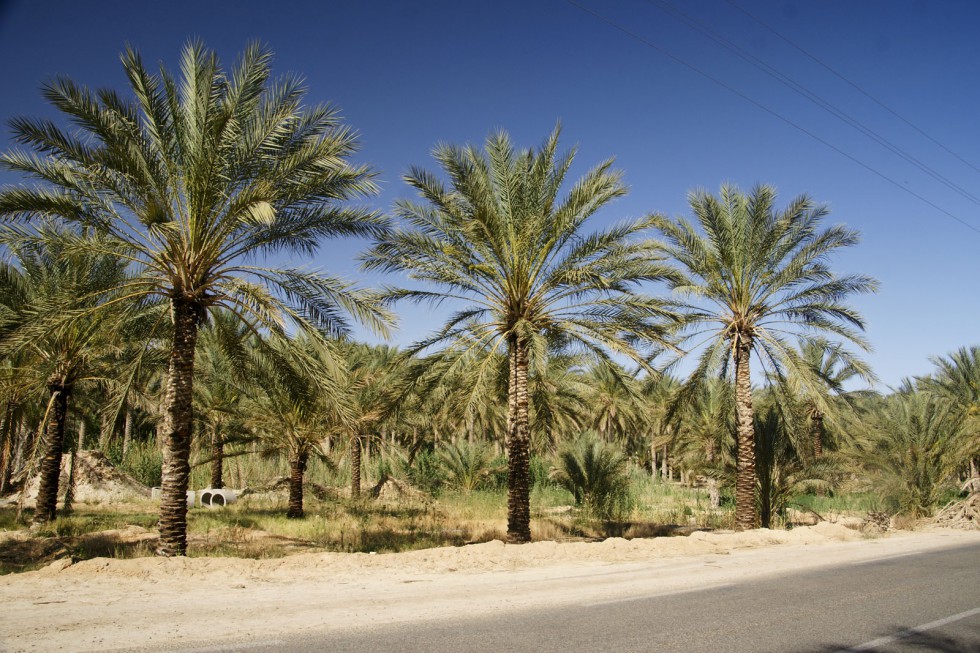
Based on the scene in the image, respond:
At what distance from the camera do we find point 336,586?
8047 millimetres

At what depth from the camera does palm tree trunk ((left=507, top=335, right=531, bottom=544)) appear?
43.8 ft

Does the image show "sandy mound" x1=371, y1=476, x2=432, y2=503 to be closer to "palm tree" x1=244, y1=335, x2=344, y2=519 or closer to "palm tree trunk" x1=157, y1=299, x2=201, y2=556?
"palm tree" x1=244, y1=335, x2=344, y2=519

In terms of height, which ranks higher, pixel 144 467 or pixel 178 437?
pixel 178 437

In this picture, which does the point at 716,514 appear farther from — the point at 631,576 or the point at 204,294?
the point at 204,294

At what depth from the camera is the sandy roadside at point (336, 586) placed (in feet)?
18.9

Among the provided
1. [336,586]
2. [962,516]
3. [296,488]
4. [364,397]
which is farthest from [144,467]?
[962,516]

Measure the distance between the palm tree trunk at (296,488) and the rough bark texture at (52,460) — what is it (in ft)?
20.1

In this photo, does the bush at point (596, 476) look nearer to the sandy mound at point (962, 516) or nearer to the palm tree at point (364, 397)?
the palm tree at point (364, 397)

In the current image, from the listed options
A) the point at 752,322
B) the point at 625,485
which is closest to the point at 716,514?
the point at 625,485

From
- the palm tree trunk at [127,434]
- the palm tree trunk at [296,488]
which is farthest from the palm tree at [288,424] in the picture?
the palm tree trunk at [127,434]

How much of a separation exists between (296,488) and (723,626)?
52.7 feet

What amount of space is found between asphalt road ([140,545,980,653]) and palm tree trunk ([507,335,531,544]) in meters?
5.79

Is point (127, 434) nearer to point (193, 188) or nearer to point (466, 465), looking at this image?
point (466, 465)

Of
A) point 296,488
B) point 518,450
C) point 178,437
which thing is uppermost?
point 178,437
